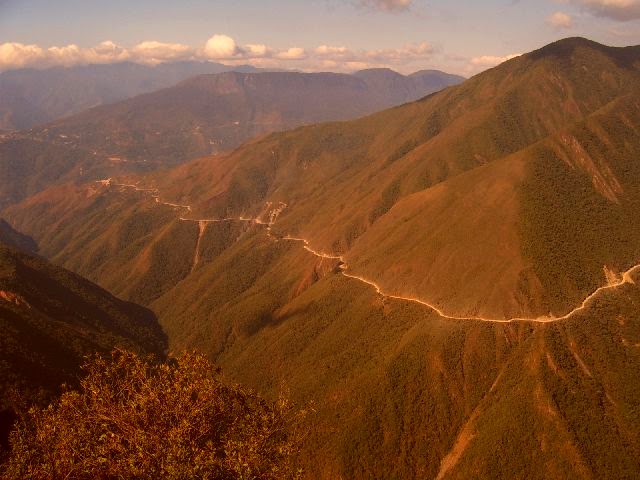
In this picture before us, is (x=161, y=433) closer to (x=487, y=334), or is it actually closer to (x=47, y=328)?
(x=47, y=328)

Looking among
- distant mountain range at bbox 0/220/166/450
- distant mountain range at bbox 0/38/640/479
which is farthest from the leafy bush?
distant mountain range at bbox 0/38/640/479

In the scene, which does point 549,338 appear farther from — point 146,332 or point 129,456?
point 146,332

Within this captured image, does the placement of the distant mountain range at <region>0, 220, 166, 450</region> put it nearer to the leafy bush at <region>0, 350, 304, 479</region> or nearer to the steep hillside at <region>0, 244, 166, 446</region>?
the steep hillside at <region>0, 244, 166, 446</region>

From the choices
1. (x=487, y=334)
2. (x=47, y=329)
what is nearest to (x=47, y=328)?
(x=47, y=329)

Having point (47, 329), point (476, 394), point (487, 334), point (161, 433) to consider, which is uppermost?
point (161, 433)

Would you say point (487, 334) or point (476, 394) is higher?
point (487, 334)

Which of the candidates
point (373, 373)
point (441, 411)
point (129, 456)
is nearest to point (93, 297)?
point (373, 373)

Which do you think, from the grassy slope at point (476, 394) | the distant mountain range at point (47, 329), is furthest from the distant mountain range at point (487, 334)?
the distant mountain range at point (47, 329)
